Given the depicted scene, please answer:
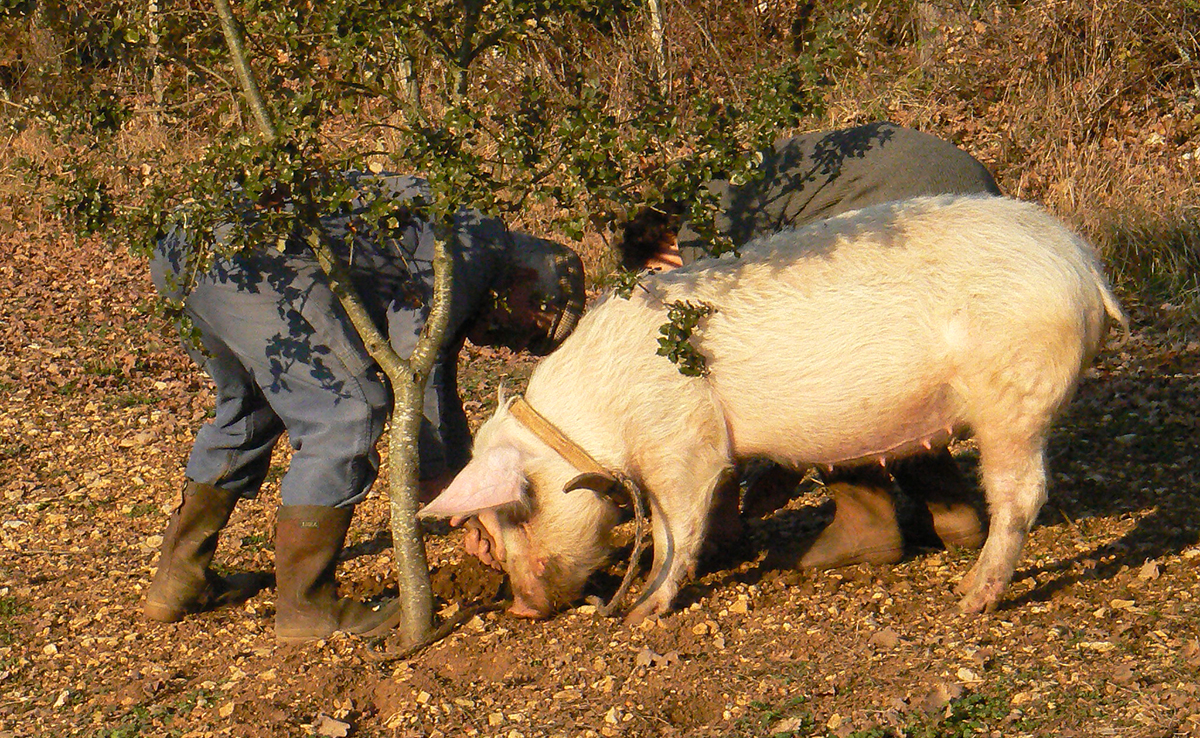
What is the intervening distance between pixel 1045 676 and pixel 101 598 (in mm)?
3430

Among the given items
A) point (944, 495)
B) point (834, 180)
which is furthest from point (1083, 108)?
point (944, 495)

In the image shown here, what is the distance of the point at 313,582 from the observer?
4152 mm

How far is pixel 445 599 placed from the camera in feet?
15.0

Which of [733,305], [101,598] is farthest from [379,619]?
[733,305]

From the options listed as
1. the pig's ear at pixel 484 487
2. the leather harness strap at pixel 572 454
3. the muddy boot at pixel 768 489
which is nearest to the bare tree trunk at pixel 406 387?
the pig's ear at pixel 484 487

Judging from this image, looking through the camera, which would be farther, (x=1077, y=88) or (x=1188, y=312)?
(x=1077, y=88)

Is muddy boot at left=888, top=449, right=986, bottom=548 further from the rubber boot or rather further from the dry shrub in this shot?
the dry shrub

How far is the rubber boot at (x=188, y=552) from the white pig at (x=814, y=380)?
3.33 ft

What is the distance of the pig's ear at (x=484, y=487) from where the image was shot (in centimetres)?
399

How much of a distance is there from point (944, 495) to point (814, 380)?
42.2 inches

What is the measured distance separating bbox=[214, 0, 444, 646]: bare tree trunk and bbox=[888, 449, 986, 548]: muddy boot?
78.3 inches

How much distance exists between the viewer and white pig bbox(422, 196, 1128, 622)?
155 inches

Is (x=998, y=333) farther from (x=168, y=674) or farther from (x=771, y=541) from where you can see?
(x=168, y=674)

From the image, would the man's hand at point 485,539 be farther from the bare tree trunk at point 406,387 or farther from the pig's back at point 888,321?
the pig's back at point 888,321
